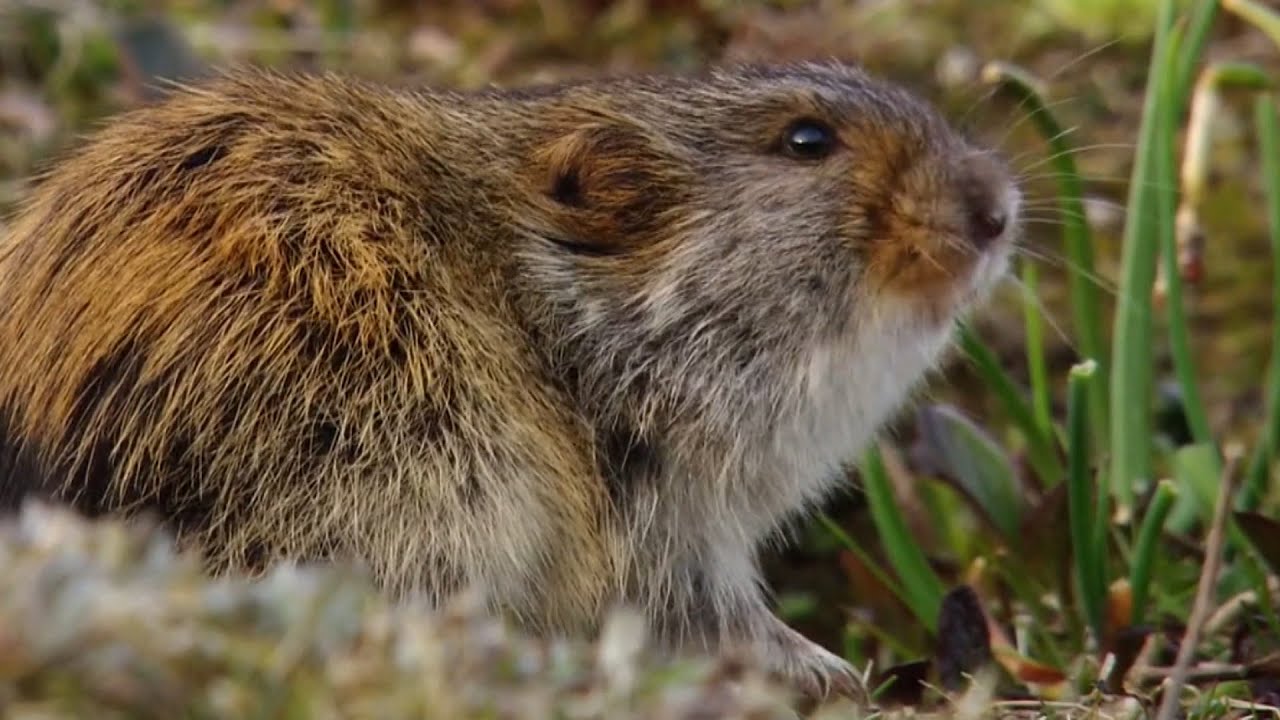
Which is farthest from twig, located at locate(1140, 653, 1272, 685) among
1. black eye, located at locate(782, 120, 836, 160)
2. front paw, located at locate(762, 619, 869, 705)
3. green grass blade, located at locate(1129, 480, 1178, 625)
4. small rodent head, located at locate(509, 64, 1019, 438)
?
black eye, located at locate(782, 120, 836, 160)

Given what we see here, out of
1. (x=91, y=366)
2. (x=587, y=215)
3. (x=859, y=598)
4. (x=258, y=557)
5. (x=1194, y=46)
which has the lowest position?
(x=859, y=598)

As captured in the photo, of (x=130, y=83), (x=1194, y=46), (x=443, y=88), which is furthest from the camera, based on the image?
(x=130, y=83)

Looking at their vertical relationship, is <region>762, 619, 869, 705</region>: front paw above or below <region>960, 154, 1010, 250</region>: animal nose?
below

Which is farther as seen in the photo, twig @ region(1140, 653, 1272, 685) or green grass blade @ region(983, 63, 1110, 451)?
green grass blade @ region(983, 63, 1110, 451)

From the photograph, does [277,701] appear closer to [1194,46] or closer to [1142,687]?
[1142,687]

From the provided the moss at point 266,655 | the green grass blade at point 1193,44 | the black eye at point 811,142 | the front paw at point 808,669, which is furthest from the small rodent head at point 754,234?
the moss at point 266,655

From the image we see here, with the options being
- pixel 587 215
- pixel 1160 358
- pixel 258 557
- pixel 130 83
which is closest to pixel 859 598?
pixel 587 215

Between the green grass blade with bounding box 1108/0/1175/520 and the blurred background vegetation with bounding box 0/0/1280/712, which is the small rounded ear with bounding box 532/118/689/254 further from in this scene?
the blurred background vegetation with bounding box 0/0/1280/712
